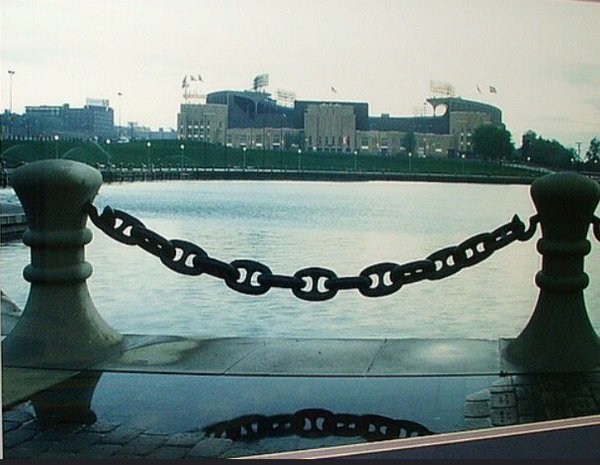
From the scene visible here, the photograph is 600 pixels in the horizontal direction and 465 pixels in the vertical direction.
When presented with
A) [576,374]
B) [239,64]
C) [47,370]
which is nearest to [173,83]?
[239,64]

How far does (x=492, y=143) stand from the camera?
14.3 ft

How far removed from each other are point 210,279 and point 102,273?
1.42 ft

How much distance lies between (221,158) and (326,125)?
0.50 m

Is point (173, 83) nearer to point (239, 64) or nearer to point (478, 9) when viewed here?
point (239, 64)

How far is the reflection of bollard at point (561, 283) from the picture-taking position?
4285 mm

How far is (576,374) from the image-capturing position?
429 centimetres

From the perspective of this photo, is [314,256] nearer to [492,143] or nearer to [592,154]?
[492,143]

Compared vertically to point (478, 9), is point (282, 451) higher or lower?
lower

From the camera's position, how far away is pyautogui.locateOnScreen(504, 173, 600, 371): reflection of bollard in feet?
14.1

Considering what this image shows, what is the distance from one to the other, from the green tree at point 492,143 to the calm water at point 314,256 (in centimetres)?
16

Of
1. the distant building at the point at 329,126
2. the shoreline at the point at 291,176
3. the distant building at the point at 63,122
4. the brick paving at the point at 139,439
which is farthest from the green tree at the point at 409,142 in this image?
the distant building at the point at 63,122

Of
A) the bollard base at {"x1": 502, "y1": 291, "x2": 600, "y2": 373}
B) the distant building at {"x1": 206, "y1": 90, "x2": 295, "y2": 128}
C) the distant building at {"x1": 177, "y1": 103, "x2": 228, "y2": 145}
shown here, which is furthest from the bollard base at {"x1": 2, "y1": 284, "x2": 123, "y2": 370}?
the bollard base at {"x1": 502, "y1": 291, "x2": 600, "y2": 373}

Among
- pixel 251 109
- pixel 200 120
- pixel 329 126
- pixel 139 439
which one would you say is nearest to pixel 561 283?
pixel 329 126

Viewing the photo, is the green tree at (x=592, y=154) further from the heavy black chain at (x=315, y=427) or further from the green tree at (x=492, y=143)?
the heavy black chain at (x=315, y=427)
